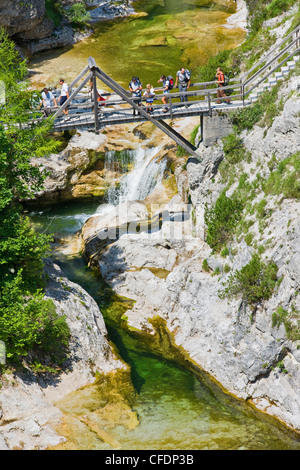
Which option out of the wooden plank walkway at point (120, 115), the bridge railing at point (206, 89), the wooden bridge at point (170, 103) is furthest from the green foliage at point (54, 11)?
the wooden plank walkway at point (120, 115)

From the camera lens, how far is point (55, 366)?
23406 mm

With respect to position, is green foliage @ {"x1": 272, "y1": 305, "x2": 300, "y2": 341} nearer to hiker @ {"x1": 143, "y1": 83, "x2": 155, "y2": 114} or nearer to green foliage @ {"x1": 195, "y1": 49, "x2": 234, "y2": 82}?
hiker @ {"x1": 143, "y1": 83, "x2": 155, "y2": 114}

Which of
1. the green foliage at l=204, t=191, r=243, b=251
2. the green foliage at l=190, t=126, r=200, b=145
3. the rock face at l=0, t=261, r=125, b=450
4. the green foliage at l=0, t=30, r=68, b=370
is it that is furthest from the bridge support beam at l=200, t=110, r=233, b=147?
the rock face at l=0, t=261, r=125, b=450

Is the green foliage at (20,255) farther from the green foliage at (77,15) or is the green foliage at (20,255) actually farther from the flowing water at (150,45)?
the green foliage at (77,15)

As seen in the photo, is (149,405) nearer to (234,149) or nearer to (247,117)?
(234,149)

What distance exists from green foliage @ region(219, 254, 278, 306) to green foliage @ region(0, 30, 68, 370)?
7759 millimetres

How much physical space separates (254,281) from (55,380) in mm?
9345

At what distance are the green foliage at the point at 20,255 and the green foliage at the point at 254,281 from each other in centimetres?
776

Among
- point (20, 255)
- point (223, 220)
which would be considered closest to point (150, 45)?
point (223, 220)

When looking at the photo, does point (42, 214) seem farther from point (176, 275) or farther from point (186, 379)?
point (186, 379)

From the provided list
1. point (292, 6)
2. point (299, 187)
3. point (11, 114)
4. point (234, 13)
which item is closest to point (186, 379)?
point (299, 187)

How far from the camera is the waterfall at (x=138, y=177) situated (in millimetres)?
36469

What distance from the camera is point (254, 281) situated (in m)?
24.0
